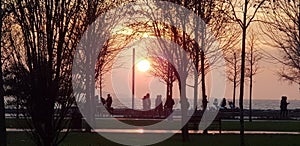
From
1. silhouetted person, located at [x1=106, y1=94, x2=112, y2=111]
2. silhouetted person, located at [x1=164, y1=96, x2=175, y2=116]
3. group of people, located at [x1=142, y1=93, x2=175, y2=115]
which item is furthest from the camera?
silhouetted person, located at [x1=106, y1=94, x2=112, y2=111]

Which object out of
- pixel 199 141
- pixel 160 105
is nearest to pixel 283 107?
pixel 160 105

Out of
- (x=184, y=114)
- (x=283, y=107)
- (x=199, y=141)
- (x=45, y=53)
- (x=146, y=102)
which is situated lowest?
(x=199, y=141)

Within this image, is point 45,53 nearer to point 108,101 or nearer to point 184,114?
point 184,114

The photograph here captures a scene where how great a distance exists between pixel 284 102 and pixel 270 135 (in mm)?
21899

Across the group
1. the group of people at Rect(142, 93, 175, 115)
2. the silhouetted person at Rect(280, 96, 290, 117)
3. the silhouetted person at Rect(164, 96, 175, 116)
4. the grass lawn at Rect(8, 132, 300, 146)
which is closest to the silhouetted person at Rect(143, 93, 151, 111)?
the group of people at Rect(142, 93, 175, 115)

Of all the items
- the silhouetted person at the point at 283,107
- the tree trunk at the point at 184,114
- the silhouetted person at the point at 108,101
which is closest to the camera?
the tree trunk at the point at 184,114

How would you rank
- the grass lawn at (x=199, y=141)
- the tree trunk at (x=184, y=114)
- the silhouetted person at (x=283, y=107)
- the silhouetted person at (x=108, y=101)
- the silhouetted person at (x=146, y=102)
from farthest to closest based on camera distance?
the silhouetted person at (x=146, y=102) → the silhouetted person at (x=283, y=107) → the silhouetted person at (x=108, y=101) → the tree trunk at (x=184, y=114) → the grass lawn at (x=199, y=141)

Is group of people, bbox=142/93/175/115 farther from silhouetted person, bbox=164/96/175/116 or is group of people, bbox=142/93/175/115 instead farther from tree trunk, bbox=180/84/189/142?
tree trunk, bbox=180/84/189/142

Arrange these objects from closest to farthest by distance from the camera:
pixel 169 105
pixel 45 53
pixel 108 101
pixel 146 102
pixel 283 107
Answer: pixel 45 53
pixel 169 105
pixel 108 101
pixel 283 107
pixel 146 102

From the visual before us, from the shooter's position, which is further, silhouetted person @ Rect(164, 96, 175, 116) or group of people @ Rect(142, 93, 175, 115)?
group of people @ Rect(142, 93, 175, 115)

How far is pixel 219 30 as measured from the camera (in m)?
31.2

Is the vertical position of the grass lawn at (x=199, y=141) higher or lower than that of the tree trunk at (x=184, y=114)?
lower

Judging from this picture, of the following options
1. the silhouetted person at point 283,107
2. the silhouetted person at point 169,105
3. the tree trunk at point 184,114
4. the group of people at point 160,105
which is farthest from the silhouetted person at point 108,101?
the tree trunk at point 184,114

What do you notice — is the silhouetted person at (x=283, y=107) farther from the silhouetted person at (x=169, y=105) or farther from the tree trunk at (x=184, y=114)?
the tree trunk at (x=184, y=114)
